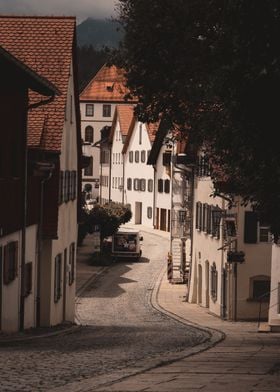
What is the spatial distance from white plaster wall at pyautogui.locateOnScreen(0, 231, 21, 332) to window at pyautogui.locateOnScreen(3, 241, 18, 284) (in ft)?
0.39

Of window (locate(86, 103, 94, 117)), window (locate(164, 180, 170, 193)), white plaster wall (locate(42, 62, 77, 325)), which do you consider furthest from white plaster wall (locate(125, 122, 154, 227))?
white plaster wall (locate(42, 62, 77, 325))

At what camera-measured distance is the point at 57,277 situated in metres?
30.0

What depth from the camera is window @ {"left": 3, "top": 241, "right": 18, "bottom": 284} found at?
22016 millimetres

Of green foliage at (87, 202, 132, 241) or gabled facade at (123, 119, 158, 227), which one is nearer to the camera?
green foliage at (87, 202, 132, 241)

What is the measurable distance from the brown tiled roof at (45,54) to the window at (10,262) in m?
4.59

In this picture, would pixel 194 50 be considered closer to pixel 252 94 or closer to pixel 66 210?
pixel 252 94

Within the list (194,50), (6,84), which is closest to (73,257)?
(6,84)

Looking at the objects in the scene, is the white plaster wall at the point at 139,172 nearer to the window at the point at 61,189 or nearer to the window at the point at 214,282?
the window at the point at 214,282

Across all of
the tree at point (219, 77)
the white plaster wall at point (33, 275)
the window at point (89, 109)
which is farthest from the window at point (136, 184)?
the tree at point (219, 77)

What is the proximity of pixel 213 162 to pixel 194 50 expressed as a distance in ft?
7.72

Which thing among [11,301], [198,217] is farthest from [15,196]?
[198,217]

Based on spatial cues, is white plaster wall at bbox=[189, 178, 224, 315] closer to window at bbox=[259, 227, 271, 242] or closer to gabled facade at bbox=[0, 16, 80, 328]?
window at bbox=[259, 227, 271, 242]

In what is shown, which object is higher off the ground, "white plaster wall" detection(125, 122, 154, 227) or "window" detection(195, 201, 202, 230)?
"white plaster wall" detection(125, 122, 154, 227)

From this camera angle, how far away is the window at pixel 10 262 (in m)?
22.0
